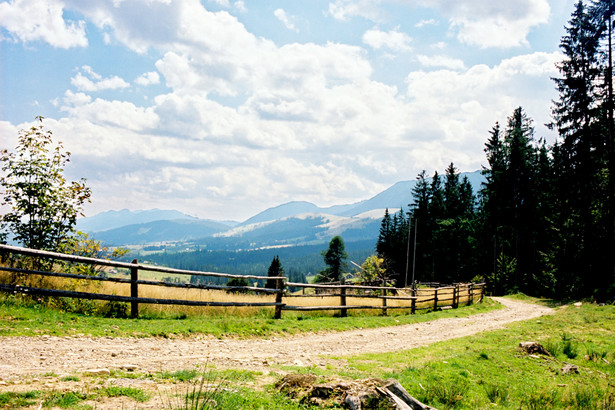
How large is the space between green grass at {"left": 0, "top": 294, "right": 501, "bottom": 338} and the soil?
0.44 m

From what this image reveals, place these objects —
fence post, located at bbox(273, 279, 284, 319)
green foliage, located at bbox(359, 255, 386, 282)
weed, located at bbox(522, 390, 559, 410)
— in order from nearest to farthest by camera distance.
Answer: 1. weed, located at bbox(522, 390, 559, 410)
2. fence post, located at bbox(273, 279, 284, 319)
3. green foliage, located at bbox(359, 255, 386, 282)

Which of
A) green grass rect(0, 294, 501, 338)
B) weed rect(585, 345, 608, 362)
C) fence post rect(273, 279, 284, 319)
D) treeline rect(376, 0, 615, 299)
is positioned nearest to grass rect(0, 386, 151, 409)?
green grass rect(0, 294, 501, 338)

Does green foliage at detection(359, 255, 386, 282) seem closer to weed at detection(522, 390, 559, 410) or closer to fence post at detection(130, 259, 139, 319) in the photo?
fence post at detection(130, 259, 139, 319)

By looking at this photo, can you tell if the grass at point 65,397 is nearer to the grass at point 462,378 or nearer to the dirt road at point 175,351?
the grass at point 462,378

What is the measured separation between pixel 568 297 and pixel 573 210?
23.5ft

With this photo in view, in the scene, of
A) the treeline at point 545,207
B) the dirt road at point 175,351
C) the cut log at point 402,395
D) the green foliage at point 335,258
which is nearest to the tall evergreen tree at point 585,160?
the treeline at point 545,207

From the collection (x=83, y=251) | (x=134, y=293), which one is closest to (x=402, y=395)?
(x=134, y=293)

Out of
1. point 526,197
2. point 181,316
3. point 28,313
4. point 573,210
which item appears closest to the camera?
point 28,313

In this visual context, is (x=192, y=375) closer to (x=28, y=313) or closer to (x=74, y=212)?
(x=28, y=313)

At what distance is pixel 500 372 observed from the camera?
9.02 m

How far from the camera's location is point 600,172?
26.3 m

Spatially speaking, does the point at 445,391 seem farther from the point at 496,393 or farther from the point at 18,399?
the point at 18,399

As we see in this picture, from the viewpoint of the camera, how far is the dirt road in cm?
641

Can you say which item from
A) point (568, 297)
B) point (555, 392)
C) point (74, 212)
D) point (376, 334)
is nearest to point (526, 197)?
point (568, 297)
